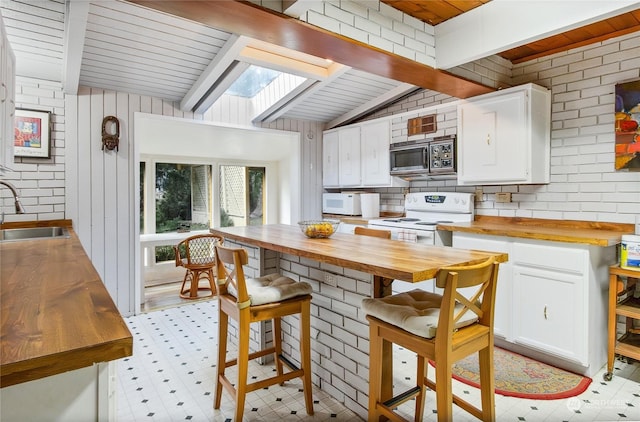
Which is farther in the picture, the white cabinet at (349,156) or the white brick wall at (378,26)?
the white cabinet at (349,156)

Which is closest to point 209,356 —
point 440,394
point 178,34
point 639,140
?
point 440,394

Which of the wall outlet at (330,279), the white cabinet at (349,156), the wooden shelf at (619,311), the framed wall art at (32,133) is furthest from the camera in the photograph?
the white cabinet at (349,156)

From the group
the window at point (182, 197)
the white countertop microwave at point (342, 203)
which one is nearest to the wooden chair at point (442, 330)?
the white countertop microwave at point (342, 203)

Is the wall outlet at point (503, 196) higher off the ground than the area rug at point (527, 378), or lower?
higher

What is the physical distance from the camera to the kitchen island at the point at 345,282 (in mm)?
1650

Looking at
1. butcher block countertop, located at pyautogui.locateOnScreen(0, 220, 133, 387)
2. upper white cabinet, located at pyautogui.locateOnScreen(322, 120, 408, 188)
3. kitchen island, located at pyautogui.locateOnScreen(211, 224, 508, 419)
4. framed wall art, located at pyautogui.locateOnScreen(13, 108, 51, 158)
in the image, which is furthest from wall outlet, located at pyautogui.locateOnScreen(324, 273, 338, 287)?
framed wall art, located at pyautogui.locateOnScreen(13, 108, 51, 158)

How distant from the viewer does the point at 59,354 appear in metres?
0.74

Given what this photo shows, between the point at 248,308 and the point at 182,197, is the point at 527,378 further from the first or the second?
the point at 182,197

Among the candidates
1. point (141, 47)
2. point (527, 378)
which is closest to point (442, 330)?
point (527, 378)

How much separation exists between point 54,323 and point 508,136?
3243 mm

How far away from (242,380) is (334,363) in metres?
0.58

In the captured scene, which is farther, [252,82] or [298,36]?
[252,82]

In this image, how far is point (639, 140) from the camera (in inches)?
103

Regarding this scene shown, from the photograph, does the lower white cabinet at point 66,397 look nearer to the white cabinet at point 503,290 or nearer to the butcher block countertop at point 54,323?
the butcher block countertop at point 54,323
